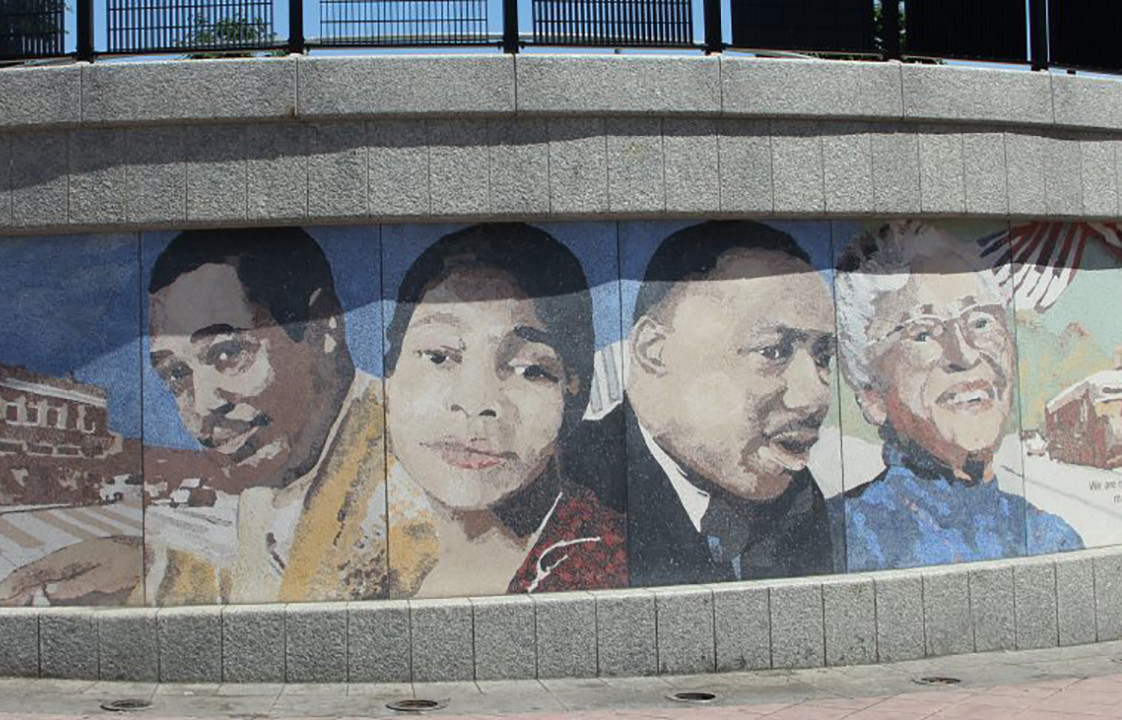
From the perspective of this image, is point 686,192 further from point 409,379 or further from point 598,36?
point 409,379

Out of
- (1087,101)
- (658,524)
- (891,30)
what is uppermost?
(891,30)

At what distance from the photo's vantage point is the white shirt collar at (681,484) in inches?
376

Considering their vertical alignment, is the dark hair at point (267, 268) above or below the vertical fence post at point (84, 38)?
below

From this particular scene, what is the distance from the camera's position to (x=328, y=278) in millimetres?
9320

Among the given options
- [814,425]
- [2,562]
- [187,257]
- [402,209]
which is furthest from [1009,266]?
[2,562]

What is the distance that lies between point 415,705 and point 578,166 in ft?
12.1

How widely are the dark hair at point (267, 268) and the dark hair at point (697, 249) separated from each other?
2153 millimetres

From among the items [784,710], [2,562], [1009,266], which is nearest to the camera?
[784,710]

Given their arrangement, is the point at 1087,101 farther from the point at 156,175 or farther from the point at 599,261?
the point at 156,175

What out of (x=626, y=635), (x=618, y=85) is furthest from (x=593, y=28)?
(x=626, y=635)

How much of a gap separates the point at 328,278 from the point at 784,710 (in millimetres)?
4046

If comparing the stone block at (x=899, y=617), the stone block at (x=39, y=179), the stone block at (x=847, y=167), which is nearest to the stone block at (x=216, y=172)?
the stone block at (x=39, y=179)

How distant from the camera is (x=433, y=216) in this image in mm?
9305

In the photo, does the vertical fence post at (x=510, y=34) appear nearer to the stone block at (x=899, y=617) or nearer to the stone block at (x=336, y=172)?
the stone block at (x=336, y=172)
